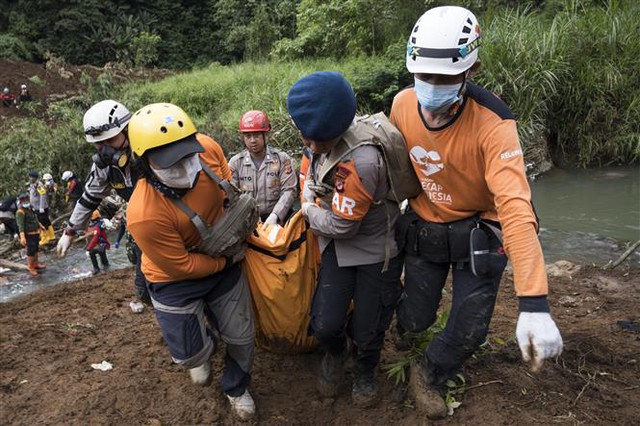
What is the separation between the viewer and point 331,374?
329 cm

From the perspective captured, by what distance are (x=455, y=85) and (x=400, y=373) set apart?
1.78 m

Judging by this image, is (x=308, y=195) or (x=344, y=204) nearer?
(x=344, y=204)

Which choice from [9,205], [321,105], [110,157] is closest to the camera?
[321,105]

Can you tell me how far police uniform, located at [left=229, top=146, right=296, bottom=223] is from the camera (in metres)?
5.39

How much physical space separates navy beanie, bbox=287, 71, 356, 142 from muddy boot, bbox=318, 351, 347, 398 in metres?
1.42

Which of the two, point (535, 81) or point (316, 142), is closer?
point (316, 142)

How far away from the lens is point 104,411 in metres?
3.21

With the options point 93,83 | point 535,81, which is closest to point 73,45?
point 93,83

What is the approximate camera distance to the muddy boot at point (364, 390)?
10.5 feet

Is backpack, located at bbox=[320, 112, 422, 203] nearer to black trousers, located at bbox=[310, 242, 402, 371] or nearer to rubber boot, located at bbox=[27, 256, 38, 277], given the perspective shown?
black trousers, located at bbox=[310, 242, 402, 371]

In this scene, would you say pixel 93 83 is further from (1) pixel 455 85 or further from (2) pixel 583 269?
(1) pixel 455 85

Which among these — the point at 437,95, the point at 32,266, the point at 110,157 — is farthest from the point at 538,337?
the point at 32,266

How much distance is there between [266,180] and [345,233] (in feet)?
8.90

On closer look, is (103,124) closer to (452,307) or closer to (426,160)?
(426,160)
